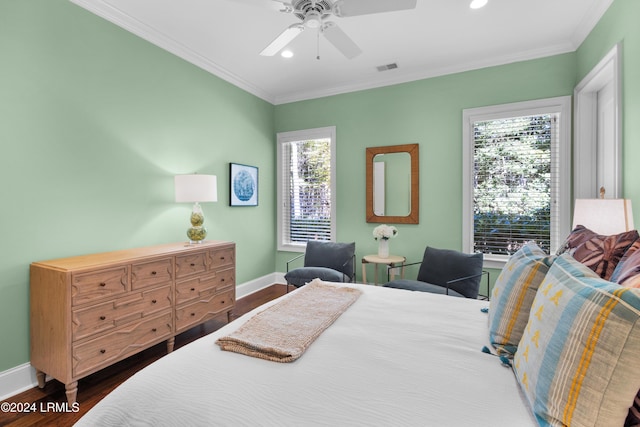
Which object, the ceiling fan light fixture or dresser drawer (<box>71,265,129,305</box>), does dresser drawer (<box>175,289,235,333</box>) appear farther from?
the ceiling fan light fixture

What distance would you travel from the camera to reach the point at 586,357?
0.80 m

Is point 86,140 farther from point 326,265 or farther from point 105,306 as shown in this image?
point 326,265

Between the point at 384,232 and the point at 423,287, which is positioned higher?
the point at 384,232

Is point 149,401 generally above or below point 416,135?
below

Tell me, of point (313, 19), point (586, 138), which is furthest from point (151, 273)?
point (586, 138)

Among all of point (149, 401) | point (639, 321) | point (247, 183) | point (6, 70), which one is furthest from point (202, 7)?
point (639, 321)

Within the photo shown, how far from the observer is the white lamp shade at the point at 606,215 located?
78.3 inches

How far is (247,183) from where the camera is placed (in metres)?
4.34

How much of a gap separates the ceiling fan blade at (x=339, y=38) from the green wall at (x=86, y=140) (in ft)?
6.23

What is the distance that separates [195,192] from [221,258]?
0.72 metres

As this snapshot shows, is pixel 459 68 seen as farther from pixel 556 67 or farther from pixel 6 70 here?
pixel 6 70

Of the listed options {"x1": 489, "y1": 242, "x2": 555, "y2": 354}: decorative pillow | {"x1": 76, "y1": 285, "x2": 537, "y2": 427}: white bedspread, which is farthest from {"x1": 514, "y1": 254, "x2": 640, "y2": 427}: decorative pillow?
{"x1": 489, "y1": 242, "x2": 555, "y2": 354}: decorative pillow

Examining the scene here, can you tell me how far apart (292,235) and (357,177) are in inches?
55.7

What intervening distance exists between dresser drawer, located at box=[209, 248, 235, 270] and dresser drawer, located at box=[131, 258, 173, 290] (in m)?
0.48
